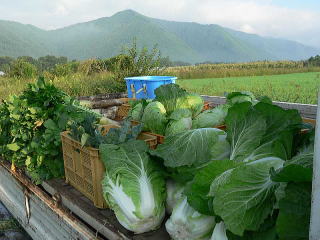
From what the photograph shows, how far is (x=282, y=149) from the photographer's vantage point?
1850mm

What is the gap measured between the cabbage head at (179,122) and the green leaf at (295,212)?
4.84ft

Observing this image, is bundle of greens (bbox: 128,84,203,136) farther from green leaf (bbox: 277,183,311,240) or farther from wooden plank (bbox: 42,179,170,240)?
green leaf (bbox: 277,183,311,240)

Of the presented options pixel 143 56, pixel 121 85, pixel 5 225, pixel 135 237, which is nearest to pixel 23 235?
pixel 5 225

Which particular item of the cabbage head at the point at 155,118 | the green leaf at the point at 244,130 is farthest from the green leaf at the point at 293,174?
the cabbage head at the point at 155,118

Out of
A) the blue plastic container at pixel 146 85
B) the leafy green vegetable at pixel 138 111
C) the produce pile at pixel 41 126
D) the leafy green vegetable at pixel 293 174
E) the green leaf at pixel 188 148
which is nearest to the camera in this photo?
the leafy green vegetable at pixel 293 174

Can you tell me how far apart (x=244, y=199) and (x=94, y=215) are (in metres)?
1.49

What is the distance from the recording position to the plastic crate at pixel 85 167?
2.56 metres

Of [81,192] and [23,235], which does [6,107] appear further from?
[81,192]

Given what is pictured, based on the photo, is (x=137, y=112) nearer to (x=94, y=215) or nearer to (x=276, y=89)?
(x=94, y=215)

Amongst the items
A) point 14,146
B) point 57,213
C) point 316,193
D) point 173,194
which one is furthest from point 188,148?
point 14,146

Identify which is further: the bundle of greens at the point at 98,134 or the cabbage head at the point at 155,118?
the cabbage head at the point at 155,118

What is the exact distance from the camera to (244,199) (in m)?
1.45

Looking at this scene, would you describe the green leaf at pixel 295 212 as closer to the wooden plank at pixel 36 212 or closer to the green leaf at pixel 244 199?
the green leaf at pixel 244 199

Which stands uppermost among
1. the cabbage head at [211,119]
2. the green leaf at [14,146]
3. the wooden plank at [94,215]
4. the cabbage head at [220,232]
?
the cabbage head at [211,119]
